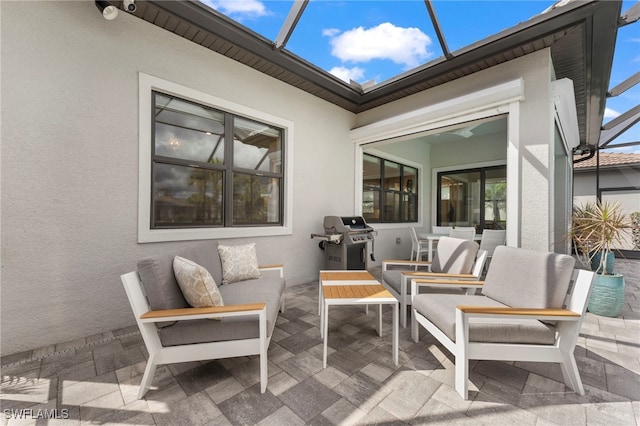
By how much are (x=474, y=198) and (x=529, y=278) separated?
555 centimetres

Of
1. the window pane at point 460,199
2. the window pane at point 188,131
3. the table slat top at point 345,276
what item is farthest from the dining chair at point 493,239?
the window pane at point 188,131

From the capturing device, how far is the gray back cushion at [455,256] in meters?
2.73

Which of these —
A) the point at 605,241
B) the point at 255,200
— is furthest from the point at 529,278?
the point at 255,200

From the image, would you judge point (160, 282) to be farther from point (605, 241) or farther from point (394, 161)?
point (394, 161)

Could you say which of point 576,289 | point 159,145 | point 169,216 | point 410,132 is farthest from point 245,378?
point 410,132

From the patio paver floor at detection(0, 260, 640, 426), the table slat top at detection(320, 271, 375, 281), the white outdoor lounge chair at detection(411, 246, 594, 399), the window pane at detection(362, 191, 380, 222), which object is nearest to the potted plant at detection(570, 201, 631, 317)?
the patio paver floor at detection(0, 260, 640, 426)

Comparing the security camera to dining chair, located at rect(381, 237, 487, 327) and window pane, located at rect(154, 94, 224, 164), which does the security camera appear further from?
dining chair, located at rect(381, 237, 487, 327)

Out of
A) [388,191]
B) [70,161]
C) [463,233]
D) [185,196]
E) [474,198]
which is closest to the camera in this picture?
[70,161]

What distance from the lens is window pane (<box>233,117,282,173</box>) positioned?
12.0 feet

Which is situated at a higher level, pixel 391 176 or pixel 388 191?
pixel 391 176

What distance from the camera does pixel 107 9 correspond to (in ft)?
7.86

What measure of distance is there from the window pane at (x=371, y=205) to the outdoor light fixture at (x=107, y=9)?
15.3 ft

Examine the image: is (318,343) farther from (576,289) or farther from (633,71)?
(633,71)

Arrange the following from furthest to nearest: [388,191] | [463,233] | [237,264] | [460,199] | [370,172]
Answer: [460,199] < [388,191] < [370,172] < [463,233] < [237,264]
